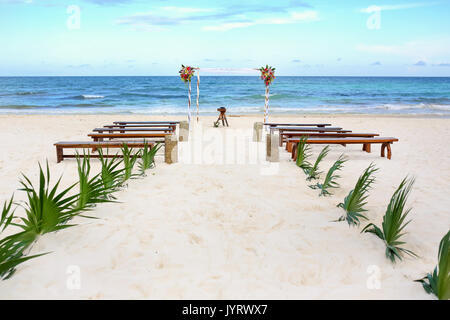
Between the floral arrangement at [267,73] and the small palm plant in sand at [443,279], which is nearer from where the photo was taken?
the small palm plant in sand at [443,279]

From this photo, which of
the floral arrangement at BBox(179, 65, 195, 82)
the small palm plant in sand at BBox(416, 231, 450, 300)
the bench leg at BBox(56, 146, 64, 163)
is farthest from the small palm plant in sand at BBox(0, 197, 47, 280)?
the floral arrangement at BBox(179, 65, 195, 82)

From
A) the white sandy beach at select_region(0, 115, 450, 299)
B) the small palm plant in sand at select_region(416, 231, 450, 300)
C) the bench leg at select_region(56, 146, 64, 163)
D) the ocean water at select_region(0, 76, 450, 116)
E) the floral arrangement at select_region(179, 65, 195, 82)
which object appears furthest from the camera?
the ocean water at select_region(0, 76, 450, 116)

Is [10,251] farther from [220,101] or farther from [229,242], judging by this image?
[220,101]

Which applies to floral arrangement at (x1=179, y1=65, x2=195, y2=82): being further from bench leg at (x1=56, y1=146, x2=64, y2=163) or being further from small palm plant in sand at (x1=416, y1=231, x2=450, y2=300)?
small palm plant in sand at (x1=416, y1=231, x2=450, y2=300)

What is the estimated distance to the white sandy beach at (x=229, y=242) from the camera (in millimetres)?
2395

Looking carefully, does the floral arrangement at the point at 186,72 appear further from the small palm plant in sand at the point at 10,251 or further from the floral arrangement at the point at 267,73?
the small palm plant in sand at the point at 10,251

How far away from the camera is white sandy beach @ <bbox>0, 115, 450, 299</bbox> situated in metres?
2.39

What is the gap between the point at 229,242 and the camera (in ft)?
10.1

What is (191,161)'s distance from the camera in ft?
20.4

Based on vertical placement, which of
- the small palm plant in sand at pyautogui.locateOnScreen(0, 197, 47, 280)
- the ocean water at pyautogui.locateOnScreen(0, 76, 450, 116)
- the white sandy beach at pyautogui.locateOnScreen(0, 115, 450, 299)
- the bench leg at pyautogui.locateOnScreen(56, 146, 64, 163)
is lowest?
the white sandy beach at pyautogui.locateOnScreen(0, 115, 450, 299)

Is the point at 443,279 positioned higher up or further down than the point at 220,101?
further down

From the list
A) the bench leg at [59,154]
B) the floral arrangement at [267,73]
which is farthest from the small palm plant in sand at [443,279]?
the floral arrangement at [267,73]

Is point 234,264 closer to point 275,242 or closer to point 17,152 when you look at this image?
point 275,242

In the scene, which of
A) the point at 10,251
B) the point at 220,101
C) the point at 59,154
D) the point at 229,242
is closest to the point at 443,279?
the point at 229,242
